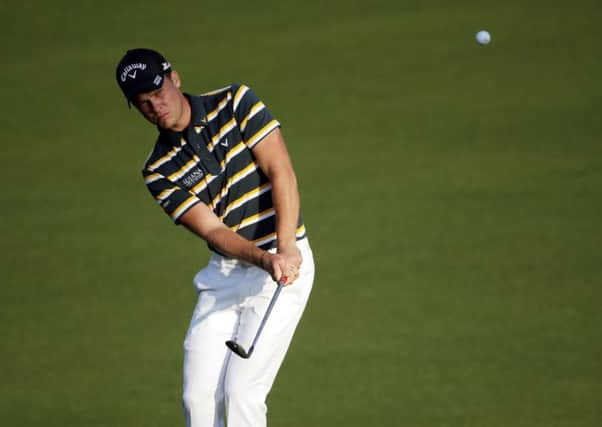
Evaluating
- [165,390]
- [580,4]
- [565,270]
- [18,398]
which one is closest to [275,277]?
[165,390]

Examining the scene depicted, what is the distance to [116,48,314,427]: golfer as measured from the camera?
4.46 metres

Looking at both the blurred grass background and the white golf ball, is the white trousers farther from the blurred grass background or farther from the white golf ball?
the white golf ball

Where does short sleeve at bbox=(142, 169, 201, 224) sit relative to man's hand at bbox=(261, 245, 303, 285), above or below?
above

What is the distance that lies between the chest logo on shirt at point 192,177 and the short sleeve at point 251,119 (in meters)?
0.27

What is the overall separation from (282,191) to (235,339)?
2.39 ft

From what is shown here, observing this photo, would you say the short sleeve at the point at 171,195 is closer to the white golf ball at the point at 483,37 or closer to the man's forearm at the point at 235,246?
the man's forearm at the point at 235,246

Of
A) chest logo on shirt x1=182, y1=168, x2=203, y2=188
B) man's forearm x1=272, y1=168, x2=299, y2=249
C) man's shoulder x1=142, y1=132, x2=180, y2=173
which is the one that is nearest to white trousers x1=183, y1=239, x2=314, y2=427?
man's forearm x1=272, y1=168, x2=299, y2=249

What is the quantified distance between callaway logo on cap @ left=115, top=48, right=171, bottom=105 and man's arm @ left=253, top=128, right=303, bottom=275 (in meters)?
0.54

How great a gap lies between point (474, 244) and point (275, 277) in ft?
10.6

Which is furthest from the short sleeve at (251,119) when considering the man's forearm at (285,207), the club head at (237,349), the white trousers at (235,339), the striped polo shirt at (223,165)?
the club head at (237,349)

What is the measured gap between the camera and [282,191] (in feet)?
14.6

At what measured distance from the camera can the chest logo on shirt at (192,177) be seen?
4.61 m

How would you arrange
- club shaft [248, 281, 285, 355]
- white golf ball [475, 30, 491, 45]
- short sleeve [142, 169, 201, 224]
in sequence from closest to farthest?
club shaft [248, 281, 285, 355] < short sleeve [142, 169, 201, 224] < white golf ball [475, 30, 491, 45]

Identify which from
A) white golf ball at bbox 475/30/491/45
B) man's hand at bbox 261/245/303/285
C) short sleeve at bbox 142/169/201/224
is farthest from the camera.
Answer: white golf ball at bbox 475/30/491/45
